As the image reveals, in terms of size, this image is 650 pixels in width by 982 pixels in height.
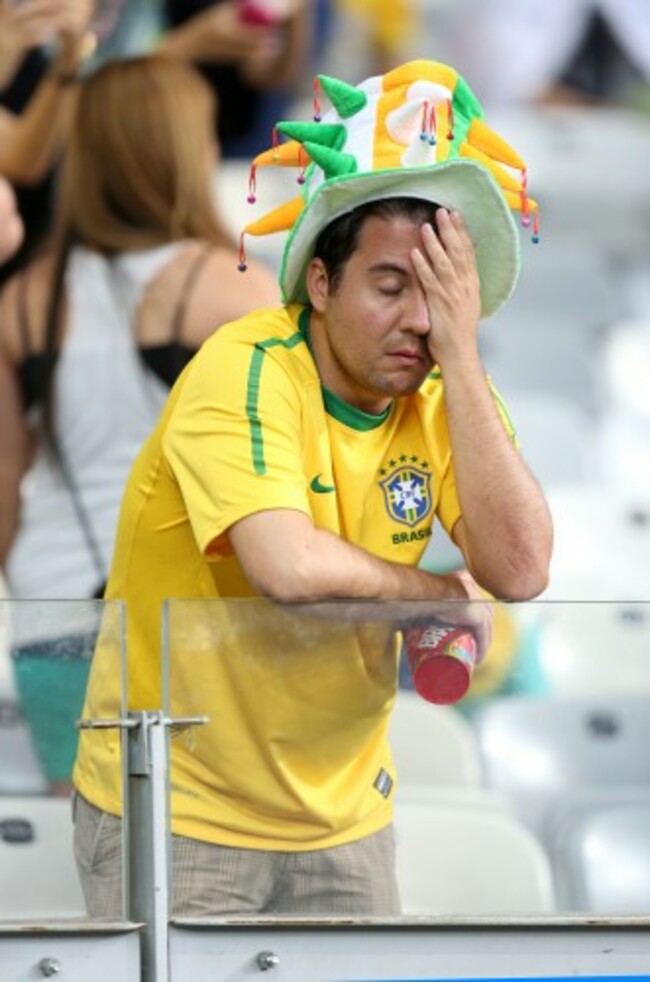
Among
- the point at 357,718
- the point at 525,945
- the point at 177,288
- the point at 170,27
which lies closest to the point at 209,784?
the point at 357,718

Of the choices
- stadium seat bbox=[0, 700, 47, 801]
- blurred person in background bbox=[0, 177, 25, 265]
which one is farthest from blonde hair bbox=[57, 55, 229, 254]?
stadium seat bbox=[0, 700, 47, 801]

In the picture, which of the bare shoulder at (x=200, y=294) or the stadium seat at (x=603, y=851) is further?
the bare shoulder at (x=200, y=294)

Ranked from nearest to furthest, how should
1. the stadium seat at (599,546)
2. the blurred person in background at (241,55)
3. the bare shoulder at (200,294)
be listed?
the bare shoulder at (200,294)
the stadium seat at (599,546)
the blurred person in background at (241,55)

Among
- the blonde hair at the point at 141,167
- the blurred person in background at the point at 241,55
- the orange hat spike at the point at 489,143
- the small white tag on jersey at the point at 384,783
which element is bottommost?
the small white tag on jersey at the point at 384,783

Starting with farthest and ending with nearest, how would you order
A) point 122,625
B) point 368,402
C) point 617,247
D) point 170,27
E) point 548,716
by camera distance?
point 617,247
point 170,27
point 548,716
point 368,402
point 122,625

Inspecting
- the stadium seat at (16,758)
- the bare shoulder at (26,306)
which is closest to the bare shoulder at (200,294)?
the bare shoulder at (26,306)

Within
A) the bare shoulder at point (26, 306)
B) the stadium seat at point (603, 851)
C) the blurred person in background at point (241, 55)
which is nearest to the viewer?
the stadium seat at point (603, 851)

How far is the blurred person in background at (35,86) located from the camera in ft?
14.1

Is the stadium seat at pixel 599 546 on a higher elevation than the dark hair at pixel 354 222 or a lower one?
higher

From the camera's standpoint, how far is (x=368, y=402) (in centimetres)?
254

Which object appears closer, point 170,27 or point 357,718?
point 357,718

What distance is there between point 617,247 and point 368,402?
429cm

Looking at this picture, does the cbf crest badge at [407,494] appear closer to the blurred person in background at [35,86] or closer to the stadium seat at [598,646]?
the stadium seat at [598,646]

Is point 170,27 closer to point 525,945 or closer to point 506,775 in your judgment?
point 506,775
